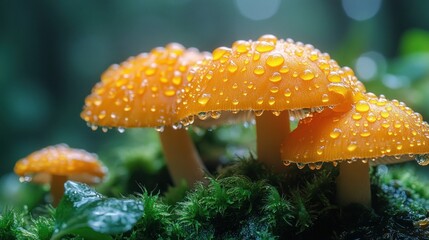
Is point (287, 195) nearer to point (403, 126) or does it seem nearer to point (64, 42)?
point (403, 126)

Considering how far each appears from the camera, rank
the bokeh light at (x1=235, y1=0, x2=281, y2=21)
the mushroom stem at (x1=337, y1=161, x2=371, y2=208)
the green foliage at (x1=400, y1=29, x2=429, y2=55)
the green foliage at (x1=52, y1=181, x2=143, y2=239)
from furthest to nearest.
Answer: the bokeh light at (x1=235, y1=0, x2=281, y2=21) → the green foliage at (x1=400, y1=29, x2=429, y2=55) → the mushroom stem at (x1=337, y1=161, x2=371, y2=208) → the green foliage at (x1=52, y1=181, x2=143, y2=239)

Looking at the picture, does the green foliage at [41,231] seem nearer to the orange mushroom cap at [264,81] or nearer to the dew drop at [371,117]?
the orange mushroom cap at [264,81]

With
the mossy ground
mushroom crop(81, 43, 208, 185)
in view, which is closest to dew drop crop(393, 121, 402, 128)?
the mossy ground

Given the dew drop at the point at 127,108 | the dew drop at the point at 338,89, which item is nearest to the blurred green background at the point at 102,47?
the dew drop at the point at 127,108

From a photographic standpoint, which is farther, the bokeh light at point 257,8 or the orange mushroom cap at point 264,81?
the bokeh light at point 257,8

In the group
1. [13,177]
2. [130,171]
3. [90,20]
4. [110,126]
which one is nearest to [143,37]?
[90,20]

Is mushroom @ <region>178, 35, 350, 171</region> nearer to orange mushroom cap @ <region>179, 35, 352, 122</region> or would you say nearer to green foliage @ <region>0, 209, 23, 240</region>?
orange mushroom cap @ <region>179, 35, 352, 122</region>

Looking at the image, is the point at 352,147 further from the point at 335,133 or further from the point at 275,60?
the point at 275,60
